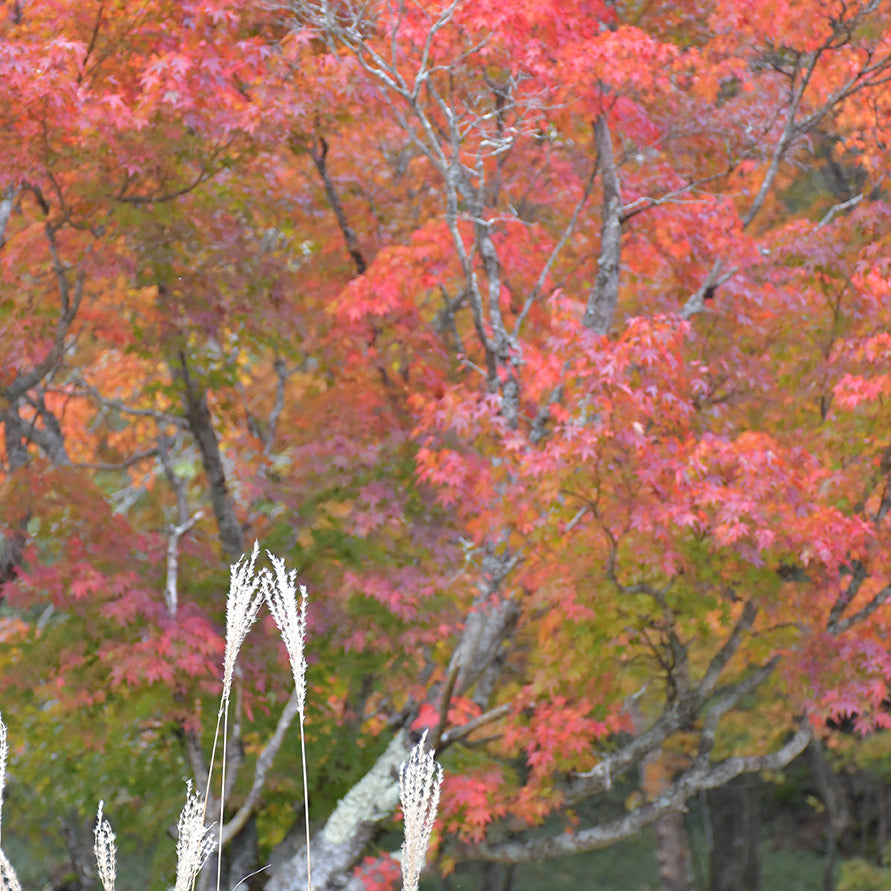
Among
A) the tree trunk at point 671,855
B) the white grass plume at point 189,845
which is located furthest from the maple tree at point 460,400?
the tree trunk at point 671,855

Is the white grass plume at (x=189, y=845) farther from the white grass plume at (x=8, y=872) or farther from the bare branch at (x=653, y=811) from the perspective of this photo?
the bare branch at (x=653, y=811)

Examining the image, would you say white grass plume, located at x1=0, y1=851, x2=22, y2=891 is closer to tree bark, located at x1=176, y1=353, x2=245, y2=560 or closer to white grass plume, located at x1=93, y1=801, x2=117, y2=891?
white grass plume, located at x1=93, y1=801, x2=117, y2=891

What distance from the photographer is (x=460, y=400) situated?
572 cm

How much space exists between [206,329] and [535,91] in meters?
2.49

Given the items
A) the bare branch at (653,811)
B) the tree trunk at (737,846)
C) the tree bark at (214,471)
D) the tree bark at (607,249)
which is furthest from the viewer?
the tree trunk at (737,846)

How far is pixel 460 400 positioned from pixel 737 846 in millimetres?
10481

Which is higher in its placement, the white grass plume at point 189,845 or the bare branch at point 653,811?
the bare branch at point 653,811

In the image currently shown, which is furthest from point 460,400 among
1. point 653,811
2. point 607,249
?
point 653,811

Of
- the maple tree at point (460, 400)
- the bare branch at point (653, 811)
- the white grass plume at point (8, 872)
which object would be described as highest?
the maple tree at point (460, 400)

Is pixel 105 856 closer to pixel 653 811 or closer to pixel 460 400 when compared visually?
pixel 460 400

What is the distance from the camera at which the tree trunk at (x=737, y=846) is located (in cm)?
1327

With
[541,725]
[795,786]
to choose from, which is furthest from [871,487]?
[795,786]

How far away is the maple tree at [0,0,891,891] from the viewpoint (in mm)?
4938

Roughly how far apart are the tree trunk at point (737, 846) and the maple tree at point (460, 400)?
809 cm
